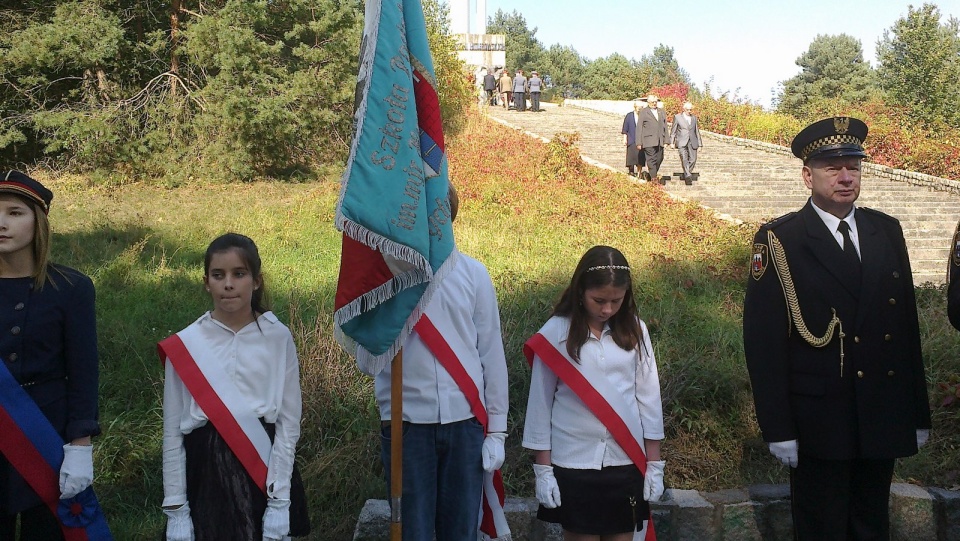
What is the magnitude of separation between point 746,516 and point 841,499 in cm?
105

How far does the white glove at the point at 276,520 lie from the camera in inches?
108

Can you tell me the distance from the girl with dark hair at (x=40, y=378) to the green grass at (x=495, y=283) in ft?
4.98

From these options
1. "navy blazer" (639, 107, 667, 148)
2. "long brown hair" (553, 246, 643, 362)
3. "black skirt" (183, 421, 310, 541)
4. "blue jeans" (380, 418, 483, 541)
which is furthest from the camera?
"navy blazer" (639, 107, 667, 148)

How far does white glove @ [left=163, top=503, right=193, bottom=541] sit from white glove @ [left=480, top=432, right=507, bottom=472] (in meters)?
1.09

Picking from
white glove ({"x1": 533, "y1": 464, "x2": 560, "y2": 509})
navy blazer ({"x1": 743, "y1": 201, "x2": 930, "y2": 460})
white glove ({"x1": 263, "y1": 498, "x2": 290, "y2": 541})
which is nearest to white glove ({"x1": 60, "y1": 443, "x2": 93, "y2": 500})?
white glove ({"x1": 263, "y1": 498, "x2": 290, "y2": 541})

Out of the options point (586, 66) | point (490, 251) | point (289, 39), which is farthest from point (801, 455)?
point (586, 66)

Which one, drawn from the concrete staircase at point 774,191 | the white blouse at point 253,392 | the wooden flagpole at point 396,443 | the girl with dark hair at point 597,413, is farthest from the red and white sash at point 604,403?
the concrete staircase at point 774,191

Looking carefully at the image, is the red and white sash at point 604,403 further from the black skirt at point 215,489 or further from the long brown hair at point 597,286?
the black skirt at point 215,489

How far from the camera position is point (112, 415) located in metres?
5.44

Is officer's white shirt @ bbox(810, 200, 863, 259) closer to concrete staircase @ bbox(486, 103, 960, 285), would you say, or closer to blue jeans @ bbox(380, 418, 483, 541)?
blue jeans @ bbox(380, 418, 483, 541)

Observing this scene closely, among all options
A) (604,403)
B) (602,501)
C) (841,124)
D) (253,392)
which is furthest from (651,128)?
(253,392)

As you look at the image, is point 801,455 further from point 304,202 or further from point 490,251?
point 304,202

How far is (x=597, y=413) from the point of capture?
311 cm

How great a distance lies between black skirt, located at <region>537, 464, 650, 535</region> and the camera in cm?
311
